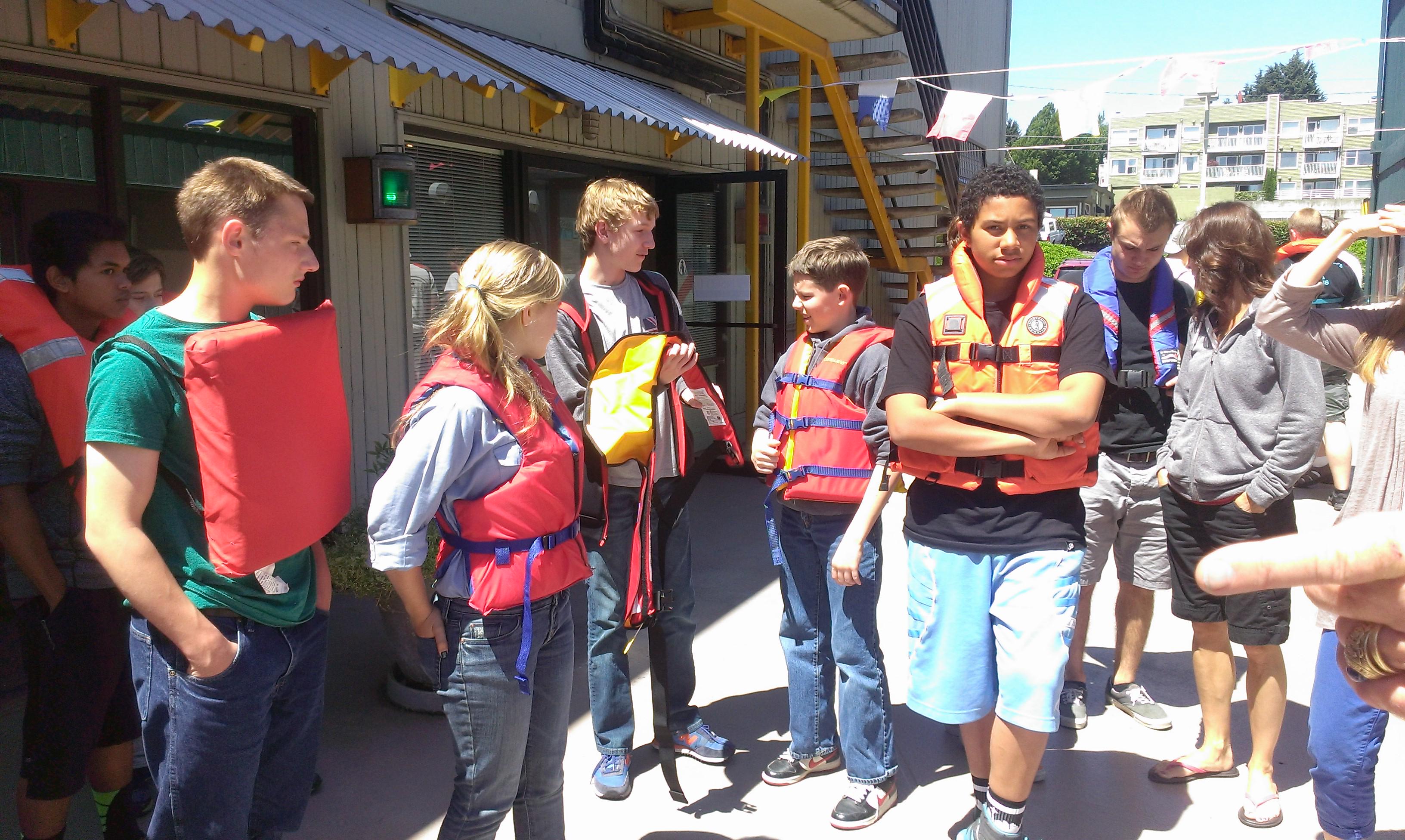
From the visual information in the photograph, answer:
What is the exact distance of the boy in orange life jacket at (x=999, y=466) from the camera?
2.40m

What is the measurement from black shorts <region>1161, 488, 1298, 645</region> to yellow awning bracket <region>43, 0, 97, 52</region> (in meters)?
4.36

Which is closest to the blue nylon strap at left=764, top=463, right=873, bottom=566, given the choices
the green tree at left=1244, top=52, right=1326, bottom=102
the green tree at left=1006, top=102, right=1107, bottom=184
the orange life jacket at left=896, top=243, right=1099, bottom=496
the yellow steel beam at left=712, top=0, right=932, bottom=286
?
the orange life jacket at left=896, top=243, right=1099, bottom=496

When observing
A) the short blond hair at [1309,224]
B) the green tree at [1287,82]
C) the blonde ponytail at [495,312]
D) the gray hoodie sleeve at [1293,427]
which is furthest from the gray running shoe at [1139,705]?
the green tree at [1287,82]

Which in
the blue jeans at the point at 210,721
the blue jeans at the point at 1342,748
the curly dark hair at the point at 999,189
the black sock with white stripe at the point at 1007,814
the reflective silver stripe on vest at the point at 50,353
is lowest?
the black sock with white stripe at the point at 1007,814

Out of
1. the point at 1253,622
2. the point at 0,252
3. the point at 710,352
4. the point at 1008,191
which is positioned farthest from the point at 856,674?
the point at 710,352

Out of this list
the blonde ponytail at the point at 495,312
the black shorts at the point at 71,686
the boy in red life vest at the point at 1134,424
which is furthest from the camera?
the boy in red life vest at the point at 1134,424

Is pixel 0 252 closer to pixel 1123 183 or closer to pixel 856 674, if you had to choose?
pixel 856 674

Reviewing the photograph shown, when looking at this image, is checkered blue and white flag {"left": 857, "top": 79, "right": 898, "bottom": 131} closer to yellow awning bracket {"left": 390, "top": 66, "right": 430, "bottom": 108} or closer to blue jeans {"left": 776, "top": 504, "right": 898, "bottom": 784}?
yellow awning bracket {"left": 390, "top": 66, "right": 430, "bottom": 108}

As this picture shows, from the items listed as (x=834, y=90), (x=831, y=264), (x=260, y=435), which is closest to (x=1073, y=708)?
(x=831, y=264)

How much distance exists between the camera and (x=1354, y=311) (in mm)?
2275

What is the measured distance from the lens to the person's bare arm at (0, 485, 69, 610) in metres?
2.29

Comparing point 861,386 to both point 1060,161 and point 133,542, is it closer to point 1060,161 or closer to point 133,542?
point 133,542

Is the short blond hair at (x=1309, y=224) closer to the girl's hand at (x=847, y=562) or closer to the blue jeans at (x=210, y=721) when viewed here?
the girl's hand at (x=847, y=562)

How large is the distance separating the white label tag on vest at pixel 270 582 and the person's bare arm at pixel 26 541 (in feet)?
2.79
